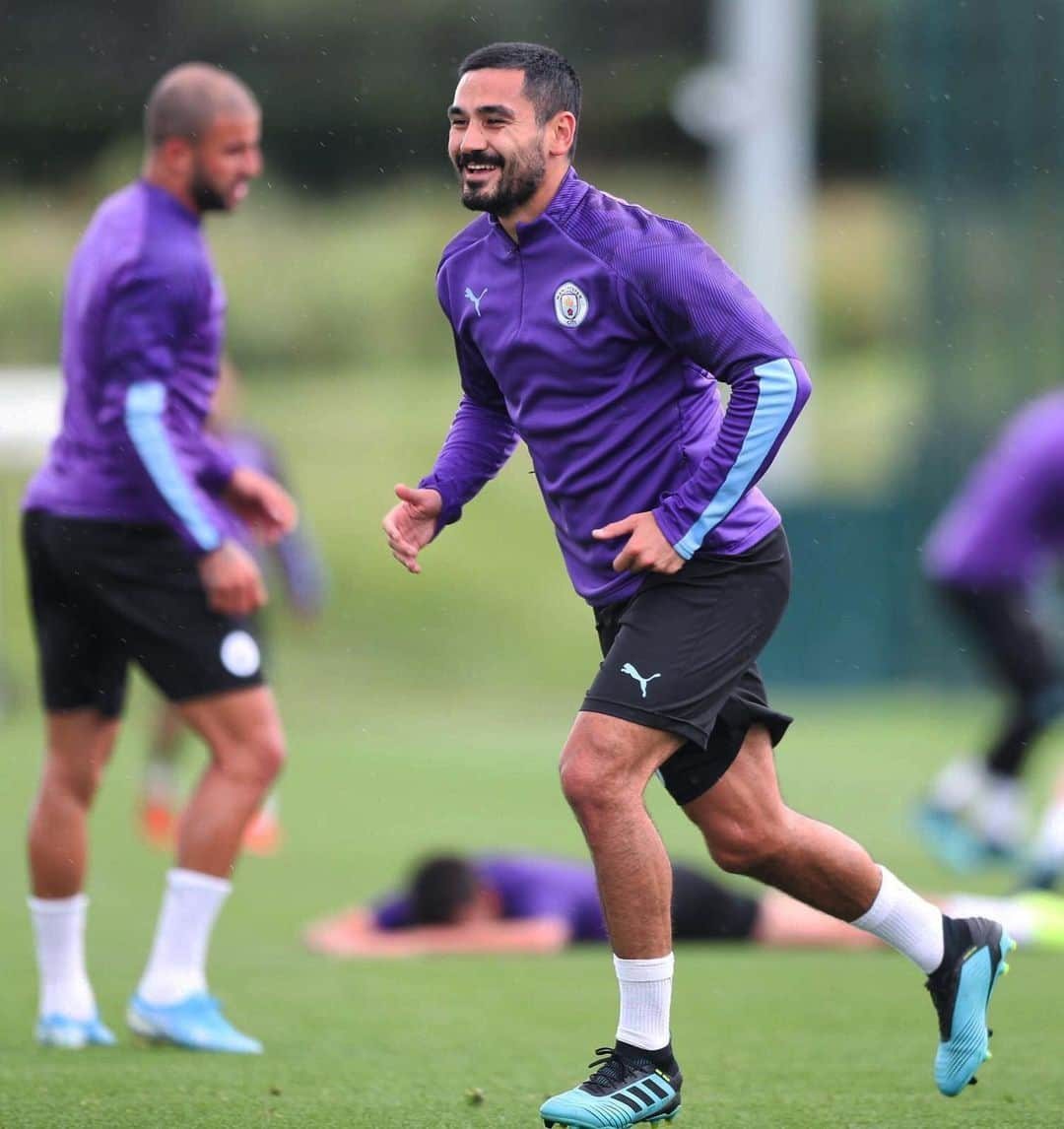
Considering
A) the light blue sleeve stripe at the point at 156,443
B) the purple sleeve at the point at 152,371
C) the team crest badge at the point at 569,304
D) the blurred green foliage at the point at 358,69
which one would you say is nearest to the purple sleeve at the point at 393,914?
the purple sleeve at the point at 152,371

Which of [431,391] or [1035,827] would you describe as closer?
[1035,827]

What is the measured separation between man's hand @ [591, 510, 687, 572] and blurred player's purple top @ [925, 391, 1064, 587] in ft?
18.1

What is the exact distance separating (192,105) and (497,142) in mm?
1532

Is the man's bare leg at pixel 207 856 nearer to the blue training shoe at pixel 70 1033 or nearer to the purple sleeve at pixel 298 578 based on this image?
the blue training shoe at pixel 70 1033

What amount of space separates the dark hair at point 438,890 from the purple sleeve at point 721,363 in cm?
343

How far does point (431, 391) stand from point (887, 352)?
7.21 metres

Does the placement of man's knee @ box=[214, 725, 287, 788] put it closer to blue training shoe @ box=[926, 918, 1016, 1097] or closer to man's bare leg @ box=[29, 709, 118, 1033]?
man's bare leg @ box=[29, 709, 118, 1033]

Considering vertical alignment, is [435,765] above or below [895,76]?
below

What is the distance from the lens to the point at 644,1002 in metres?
4.71

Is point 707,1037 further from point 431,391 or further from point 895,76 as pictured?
point 431,391

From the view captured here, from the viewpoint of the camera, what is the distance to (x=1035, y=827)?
35.6ft

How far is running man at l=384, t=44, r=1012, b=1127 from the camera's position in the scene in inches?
186

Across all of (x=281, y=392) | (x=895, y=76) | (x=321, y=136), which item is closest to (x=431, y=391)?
(x=281, y=392)

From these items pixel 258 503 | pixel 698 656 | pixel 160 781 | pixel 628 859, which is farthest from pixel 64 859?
pixel 160 781
